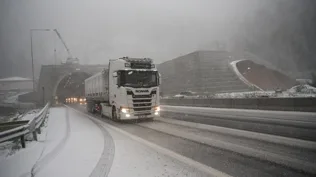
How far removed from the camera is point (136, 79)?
14117mm

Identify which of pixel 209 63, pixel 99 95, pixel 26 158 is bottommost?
pixel 26 158

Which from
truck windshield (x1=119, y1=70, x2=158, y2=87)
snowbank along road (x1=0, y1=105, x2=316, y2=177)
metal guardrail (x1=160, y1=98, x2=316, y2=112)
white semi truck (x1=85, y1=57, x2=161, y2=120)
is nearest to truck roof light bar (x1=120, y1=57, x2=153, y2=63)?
white semi truck (x1=85, y1=57, x2=161, y2=120)

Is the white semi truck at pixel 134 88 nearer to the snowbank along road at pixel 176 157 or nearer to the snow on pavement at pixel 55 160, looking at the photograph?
the snowbank along road at pixel 176 157

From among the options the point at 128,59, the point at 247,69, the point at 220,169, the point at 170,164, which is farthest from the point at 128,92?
the point at 247,69

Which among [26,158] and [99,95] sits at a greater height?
[99,95]

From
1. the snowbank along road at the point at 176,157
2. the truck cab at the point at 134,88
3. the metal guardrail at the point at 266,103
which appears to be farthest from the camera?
the metal guardrail at the point at 266,103

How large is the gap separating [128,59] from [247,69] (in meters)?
65.7

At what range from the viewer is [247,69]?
2874 inches

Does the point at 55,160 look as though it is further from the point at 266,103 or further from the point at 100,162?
the point at 266,103

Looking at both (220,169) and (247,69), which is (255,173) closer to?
(220,169)

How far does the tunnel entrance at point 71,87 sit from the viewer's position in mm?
75812

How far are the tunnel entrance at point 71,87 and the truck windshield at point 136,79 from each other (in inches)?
2515

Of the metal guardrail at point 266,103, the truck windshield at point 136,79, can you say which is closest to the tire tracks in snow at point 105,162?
the truck windshield at point 136,79

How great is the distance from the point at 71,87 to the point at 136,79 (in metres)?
74.3
